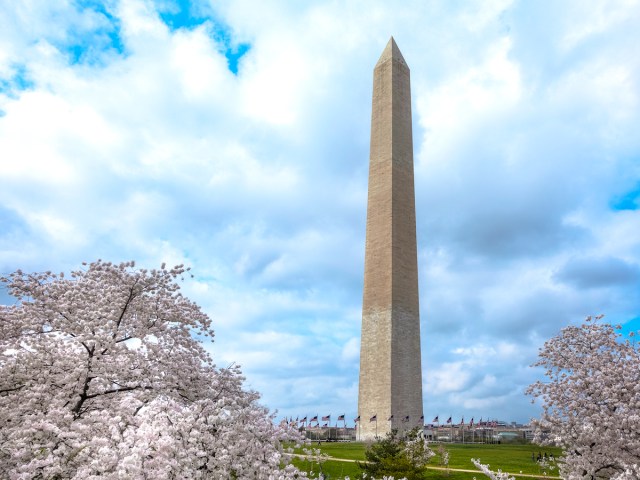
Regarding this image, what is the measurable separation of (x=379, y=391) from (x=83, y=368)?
27.9 meters

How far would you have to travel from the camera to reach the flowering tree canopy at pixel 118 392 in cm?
943

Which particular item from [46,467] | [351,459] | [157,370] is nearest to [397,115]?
[351,459]

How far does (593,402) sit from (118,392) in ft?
38.4

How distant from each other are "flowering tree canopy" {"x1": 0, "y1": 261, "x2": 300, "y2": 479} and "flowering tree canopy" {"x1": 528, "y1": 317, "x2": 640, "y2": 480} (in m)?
7.65

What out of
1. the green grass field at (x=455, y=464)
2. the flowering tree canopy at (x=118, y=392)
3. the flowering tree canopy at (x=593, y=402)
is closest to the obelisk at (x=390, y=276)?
the green grass field at (x=455, y=464)

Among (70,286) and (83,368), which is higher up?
(70,286)

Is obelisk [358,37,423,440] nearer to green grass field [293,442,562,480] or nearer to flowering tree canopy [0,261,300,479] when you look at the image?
green grass field [293,442,562,480]

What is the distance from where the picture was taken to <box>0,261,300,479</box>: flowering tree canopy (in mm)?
9430

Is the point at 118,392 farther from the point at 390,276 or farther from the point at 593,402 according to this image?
the point at 390,276

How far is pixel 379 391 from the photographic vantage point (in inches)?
1462

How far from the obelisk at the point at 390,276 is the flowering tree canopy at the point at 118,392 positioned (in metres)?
23.8

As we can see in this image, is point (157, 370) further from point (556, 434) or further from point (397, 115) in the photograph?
point (397, 115)

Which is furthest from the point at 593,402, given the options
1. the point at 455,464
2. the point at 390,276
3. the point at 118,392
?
the point at 390,276

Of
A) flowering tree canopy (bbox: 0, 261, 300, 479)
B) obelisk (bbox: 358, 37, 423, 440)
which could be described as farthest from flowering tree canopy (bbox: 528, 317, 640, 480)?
obelisk (bbox: 358, 37, 423, 440)
